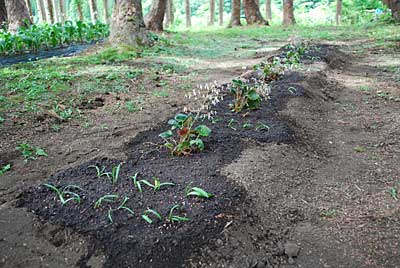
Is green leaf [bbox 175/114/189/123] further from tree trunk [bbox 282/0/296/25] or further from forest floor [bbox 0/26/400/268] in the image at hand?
tree trunk [bbox 282/0/296/25]

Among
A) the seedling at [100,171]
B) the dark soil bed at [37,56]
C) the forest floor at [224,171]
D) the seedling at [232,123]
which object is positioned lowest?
the forest floor at [224,171]

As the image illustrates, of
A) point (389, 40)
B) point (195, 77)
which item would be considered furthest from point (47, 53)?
point (389, 40)

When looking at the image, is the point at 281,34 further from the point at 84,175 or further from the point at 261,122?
the point at 84,175

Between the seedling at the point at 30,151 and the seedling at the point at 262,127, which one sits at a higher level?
the seedling at the point at 262,127

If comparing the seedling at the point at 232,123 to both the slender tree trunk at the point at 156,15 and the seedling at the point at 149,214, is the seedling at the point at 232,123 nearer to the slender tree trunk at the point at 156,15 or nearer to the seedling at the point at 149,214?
the seedling at the point at 149,214

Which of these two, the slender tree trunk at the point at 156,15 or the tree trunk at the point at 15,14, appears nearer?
the tree trunk at the point at 15,14

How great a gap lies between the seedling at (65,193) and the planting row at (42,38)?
7.51 metres

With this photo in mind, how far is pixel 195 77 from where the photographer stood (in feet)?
22.1

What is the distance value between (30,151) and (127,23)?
18.8ft

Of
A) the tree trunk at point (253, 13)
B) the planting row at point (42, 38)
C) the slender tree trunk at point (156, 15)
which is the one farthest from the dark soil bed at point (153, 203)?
the tree trunk at point (253, 13)

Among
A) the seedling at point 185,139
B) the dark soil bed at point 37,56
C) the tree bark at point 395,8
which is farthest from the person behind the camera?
the tree bark at point 395,8

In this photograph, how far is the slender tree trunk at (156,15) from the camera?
44.3 feet

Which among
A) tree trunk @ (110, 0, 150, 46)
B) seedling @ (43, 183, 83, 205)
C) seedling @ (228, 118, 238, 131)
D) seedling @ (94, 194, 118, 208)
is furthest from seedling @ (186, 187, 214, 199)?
tree trunk @ (110, 0, 150, 46)

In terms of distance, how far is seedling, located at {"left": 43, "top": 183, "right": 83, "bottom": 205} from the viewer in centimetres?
238
